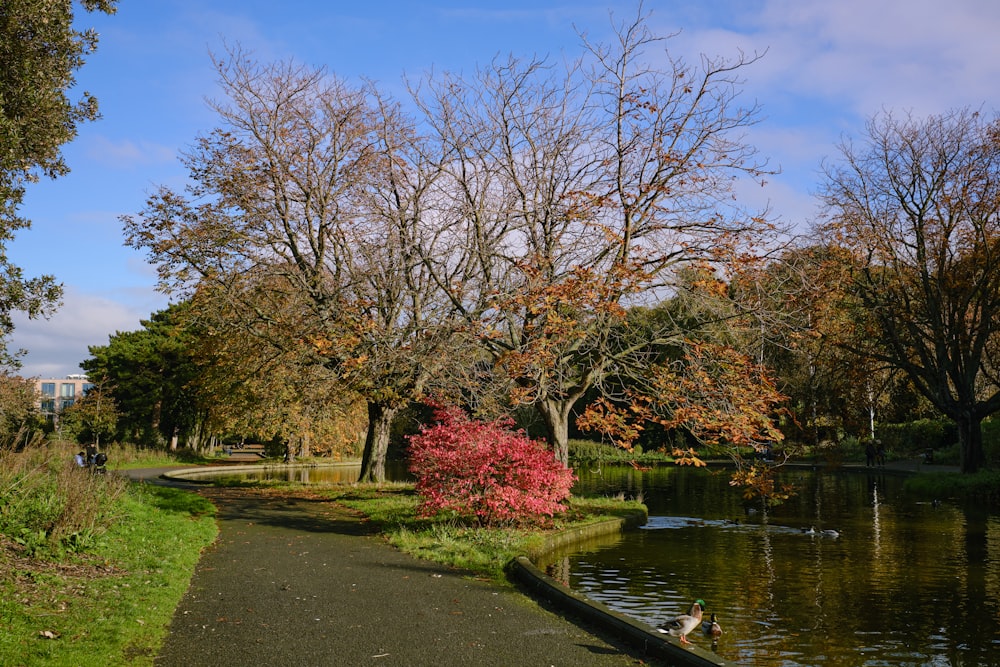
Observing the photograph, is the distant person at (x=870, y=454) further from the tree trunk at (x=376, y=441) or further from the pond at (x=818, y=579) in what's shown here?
the tree trunk at (x=376, y=441)

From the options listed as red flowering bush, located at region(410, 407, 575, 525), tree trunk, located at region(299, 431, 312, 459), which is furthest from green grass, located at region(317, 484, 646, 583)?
tree trunk, located at region(299, 431, 312, 459)

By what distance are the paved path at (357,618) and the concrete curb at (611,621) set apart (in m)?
0.18

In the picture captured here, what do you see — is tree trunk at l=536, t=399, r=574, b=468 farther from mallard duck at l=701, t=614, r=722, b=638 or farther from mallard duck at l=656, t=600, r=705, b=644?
mallard duck at l=656, t=600, r=705, b=644

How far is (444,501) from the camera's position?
14.0 metres

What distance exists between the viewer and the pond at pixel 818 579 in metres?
8.53

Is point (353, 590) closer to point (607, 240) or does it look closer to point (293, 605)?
point (293, 605)

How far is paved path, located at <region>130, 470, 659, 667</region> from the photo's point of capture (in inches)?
281

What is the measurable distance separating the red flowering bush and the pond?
47.7 inches

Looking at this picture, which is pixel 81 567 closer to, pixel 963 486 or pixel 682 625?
pixel 682 625

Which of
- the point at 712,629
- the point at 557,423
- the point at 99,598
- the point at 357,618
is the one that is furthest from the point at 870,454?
the point at 99,598

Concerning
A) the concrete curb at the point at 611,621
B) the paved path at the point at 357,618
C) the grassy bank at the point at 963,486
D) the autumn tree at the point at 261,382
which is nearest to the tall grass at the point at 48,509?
the paved path at the point at 357,618

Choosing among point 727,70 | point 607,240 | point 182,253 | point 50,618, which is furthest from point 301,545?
point 727,70

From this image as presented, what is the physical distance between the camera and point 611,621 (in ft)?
26.7

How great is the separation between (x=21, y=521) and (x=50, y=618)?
3569 millimetres
